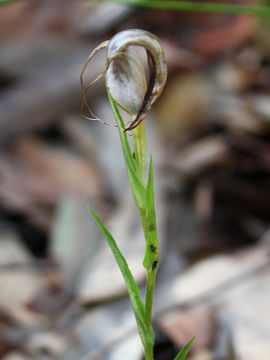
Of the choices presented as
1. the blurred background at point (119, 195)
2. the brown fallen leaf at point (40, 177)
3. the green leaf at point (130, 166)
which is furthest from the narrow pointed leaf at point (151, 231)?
the brown fallen leaf at point (40, 177)

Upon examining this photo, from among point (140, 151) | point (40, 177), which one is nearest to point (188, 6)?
point (140, 151)

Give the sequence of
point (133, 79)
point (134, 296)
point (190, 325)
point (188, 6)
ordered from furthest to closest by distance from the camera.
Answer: point (188, 6), point (190, 325), point (134, 296), point (133, 79)

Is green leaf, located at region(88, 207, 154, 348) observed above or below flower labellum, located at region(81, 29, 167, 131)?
below

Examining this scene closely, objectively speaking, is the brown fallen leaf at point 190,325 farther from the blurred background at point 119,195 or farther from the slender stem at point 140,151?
the slender stem at point 140,151

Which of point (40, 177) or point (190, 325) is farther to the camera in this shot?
point (40, 177)

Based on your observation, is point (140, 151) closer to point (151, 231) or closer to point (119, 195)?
point (151, 231)

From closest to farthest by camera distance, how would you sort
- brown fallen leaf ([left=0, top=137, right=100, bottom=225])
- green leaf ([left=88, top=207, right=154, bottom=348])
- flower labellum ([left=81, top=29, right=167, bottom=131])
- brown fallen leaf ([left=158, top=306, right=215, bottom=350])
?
1. flower labellum ([left=81, top=29, right=167, bottom=131])
2. green leaf ([left=88, top=207, right=154, bottom=348])
3. brown fallen leaf ([left=158, top=306, right=215, bottom=350])
4. brown fallen leaf ([left=0, top=137, right=100, bottom=225])

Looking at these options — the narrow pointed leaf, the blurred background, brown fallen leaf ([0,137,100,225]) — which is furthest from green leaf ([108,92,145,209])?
brown fallen leaf ([0,137,100,225])

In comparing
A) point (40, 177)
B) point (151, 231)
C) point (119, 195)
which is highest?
point (151, 231)

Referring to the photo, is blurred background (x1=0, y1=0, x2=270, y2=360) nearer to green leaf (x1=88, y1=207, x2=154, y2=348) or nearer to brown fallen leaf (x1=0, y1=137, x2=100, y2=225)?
brown fallen leaf (x1=0, y1=137, x2=100, y2=225)
